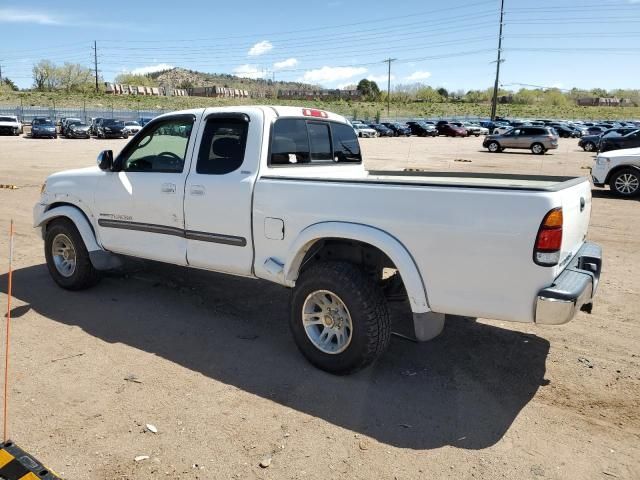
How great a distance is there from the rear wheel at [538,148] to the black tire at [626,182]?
67.4 feet

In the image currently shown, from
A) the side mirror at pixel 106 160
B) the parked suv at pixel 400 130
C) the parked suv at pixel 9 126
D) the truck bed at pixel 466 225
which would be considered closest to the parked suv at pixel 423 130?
the parked suv at pixel 400 130

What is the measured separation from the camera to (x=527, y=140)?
1313 inches

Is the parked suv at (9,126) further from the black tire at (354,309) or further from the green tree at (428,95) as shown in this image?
the green tree at (428,95)

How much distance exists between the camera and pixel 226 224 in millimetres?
4551

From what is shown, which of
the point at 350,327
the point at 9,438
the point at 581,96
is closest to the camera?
the point at 9,438

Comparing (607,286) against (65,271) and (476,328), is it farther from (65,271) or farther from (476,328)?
(65,271)

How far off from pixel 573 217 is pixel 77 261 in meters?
4.80

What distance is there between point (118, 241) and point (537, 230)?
4.05 m

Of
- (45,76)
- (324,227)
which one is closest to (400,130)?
(324,227)

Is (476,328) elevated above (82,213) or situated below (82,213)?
below

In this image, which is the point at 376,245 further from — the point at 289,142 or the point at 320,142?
the point at 320,142

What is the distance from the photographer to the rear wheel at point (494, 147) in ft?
112

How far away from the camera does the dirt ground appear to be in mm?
3137

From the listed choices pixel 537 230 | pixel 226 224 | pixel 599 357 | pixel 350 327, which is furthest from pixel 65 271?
pixel 599 357
